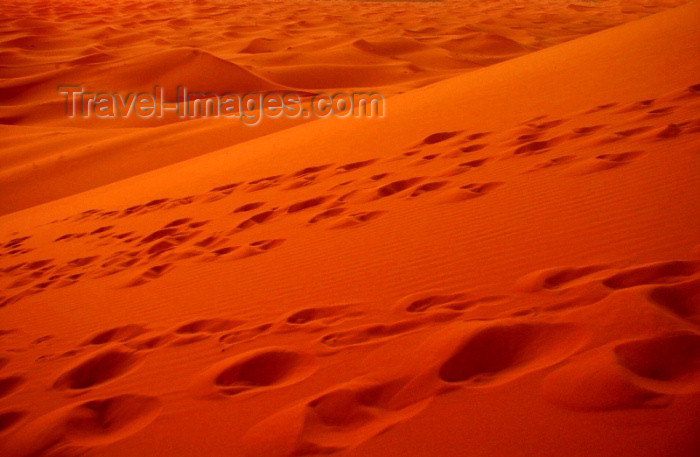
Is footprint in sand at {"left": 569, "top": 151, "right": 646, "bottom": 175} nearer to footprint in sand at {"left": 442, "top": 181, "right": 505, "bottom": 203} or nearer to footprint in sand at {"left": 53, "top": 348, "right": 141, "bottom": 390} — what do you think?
footprint in sand at {"left": 442, "top": 181, "right": 505, "bottom": 203}

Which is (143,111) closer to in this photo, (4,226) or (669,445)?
(4,226)

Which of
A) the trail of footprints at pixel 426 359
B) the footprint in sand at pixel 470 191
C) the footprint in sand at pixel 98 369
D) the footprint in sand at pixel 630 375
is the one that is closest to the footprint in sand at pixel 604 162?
the footprint in sand at pixel 470 191

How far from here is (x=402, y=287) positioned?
281cm

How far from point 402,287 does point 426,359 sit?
0.77 m

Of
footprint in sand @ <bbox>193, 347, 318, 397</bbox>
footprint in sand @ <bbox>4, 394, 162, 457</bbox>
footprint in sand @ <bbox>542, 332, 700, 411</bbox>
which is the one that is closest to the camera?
footprint in sand @ <bbox>542, 332, 700, 411</bbox>

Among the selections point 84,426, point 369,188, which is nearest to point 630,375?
point 84,426

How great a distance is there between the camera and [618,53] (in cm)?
738

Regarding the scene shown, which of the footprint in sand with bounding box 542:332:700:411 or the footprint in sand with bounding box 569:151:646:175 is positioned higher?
the footprint in sand with bounding box 569:151:646:175

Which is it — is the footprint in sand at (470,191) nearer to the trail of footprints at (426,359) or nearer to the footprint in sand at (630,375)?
the trail of footprints at (426,359)

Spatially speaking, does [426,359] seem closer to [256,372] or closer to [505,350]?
[505,350]

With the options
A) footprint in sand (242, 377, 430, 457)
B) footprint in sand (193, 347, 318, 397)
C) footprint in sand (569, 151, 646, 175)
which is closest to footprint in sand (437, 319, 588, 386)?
footprint in sand (242, 377, 430, 457)

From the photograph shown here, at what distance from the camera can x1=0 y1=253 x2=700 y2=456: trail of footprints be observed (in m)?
1.73

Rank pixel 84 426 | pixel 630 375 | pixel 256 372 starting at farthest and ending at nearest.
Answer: pixel 256 372 → pixel 84 426 → pixel 630 375

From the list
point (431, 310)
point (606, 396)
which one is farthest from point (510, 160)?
point (606, 396)
